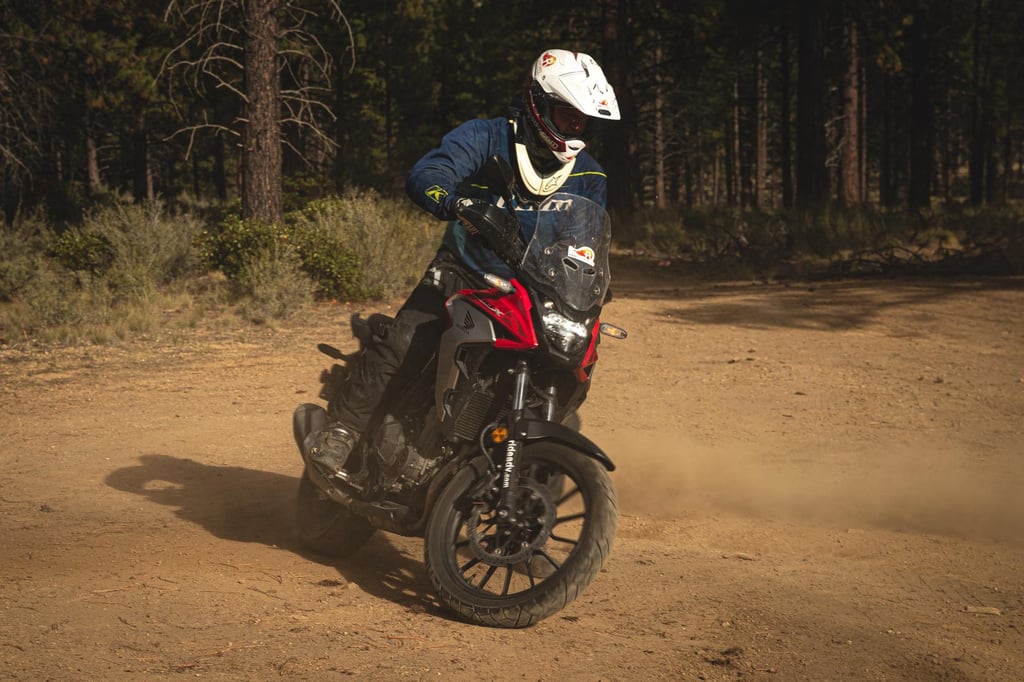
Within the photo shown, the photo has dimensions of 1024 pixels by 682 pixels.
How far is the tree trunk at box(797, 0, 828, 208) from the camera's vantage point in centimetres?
2134

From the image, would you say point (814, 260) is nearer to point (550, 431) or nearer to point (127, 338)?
point (127, 338)

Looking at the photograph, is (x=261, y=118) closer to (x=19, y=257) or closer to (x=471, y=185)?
(x=19, y=257)

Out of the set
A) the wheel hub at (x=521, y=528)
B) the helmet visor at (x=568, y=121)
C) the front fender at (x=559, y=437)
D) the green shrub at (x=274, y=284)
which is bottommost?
the wheel hub at (x=521, y=528)

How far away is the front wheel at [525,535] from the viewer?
12.4ft

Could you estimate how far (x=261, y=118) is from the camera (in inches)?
572

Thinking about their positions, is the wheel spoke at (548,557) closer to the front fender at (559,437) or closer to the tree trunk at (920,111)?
the front fender at (559,437)

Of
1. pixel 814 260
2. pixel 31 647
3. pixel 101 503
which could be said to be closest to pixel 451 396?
pixel 31 647

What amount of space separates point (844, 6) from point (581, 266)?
21330 mm

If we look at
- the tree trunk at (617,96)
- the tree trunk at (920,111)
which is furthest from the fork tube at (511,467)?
the tree trunk at (920,111)

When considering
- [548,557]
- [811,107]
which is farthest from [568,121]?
[811,107]

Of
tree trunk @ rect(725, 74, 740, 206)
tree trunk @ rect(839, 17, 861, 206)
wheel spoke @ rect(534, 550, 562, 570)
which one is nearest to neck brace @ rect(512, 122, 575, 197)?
wheel spoke @ rect(534, 550, 562, 570)

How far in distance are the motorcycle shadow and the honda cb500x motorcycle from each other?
1.19 ft

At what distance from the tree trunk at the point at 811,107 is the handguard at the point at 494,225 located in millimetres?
17890

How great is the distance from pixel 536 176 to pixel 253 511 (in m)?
2.58
